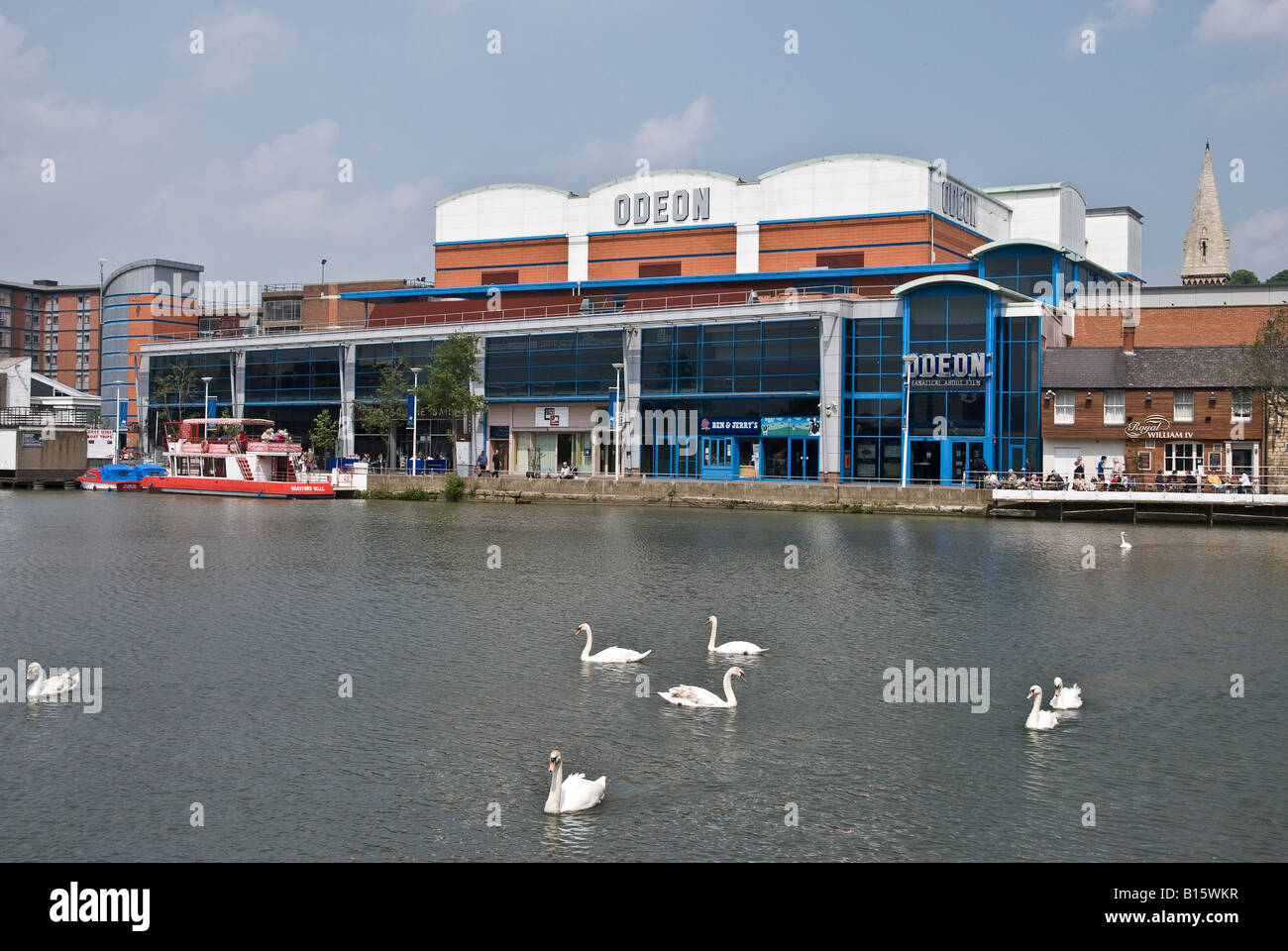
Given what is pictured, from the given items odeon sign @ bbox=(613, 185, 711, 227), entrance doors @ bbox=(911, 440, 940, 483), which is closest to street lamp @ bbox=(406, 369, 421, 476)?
odeon sign @ bbox=(613, 185, 711, 227)

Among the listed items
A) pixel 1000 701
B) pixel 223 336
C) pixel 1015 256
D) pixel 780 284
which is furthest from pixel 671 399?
pixel 1000 701

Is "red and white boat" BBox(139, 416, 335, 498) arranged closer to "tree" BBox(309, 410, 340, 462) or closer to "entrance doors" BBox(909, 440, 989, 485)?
"tree" BBox(309, 410, 340, 462)

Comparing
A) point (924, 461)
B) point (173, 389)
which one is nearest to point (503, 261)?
point (173, 389)

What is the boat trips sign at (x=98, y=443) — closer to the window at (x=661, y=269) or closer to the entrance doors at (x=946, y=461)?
the window at (x=661, y=269)

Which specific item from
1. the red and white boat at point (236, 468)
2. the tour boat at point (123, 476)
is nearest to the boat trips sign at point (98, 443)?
the tour boat at point (123, 476)

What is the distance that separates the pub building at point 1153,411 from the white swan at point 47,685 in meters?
61.0

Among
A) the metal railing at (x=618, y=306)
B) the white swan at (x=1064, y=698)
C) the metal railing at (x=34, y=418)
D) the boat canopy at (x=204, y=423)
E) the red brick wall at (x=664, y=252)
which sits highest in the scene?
the red brick wall at (x=664, y=252)

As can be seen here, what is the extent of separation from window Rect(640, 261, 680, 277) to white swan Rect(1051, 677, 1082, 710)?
3011 inches

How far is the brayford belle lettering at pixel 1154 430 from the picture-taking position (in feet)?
234

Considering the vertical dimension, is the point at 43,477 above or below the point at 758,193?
below
